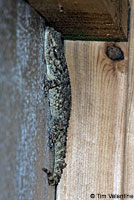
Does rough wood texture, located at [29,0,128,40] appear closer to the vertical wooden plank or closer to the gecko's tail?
the vertical wooden plank

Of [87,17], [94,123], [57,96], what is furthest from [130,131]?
[87,17]

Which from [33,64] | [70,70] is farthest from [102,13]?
[70,70]

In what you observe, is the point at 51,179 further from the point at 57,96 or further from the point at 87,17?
the point at 87,17

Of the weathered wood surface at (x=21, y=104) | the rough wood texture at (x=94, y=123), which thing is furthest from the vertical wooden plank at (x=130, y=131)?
the weathered wood surface at (x=21, y=104)

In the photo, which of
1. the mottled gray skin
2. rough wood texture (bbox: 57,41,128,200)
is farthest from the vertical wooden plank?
the mottled gray skin

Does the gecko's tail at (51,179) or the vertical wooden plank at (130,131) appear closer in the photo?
the gecko's tail at (51,179)

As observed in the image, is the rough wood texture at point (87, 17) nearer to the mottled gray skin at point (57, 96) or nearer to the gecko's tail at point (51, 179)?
the mottled gray skin at point (57, 96)
